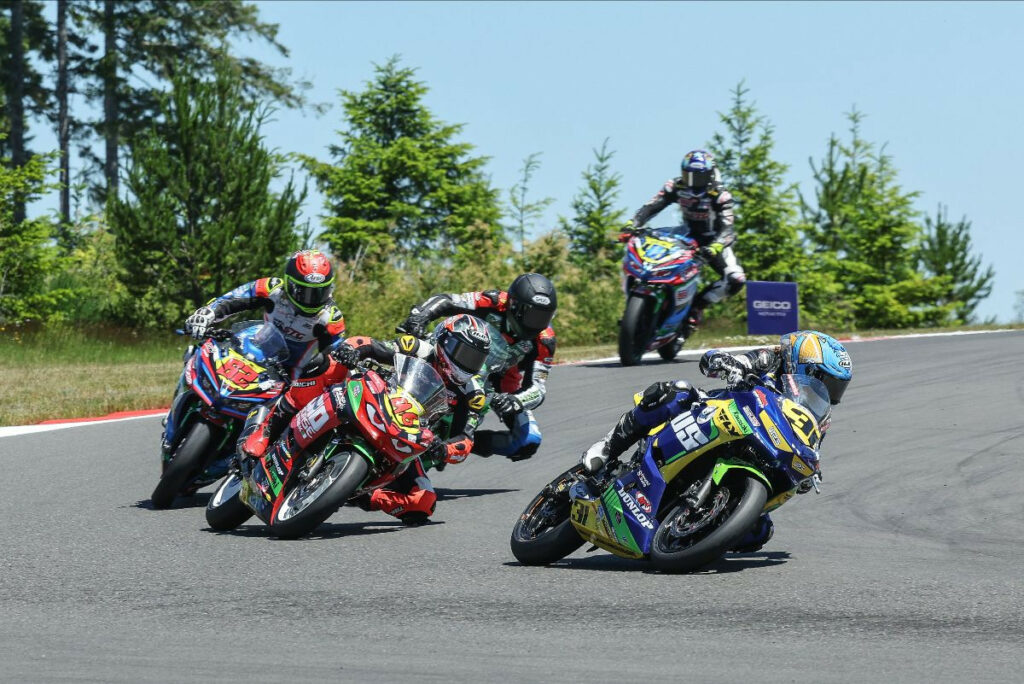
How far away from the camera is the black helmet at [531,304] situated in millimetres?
10625

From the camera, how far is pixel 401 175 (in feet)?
165

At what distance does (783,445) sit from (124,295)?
26658mm

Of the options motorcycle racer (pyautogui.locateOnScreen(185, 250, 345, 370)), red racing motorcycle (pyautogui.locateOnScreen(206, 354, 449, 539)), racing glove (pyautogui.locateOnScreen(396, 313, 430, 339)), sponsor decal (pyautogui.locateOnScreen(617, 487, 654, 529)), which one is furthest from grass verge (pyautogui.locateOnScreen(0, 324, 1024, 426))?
sponsor decal (pyautogui.locateOnScreen(617, 487, 654, 529))

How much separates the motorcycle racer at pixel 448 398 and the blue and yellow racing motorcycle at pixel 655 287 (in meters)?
5.89

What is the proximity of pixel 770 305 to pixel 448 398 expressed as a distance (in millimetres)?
12786

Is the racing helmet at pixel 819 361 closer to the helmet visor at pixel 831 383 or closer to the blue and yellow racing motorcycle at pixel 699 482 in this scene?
the helmet visor at pixel 831 383

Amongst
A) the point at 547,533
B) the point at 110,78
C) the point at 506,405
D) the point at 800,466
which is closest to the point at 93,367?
the point at 506,405

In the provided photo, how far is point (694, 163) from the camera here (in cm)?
1684

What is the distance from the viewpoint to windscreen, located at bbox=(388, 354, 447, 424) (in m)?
9.06

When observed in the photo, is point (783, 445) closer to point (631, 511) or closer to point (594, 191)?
point (631, 511)

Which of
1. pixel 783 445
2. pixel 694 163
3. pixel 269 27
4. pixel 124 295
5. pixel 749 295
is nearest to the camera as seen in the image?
pixel 783 445

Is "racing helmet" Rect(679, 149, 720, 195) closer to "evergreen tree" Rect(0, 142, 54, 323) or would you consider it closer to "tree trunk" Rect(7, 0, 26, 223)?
"evergreen tree" Rect(0, 142, 54, 323)

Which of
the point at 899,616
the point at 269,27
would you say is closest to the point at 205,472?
the point at 899,616

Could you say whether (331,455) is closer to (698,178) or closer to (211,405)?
(211,405)
